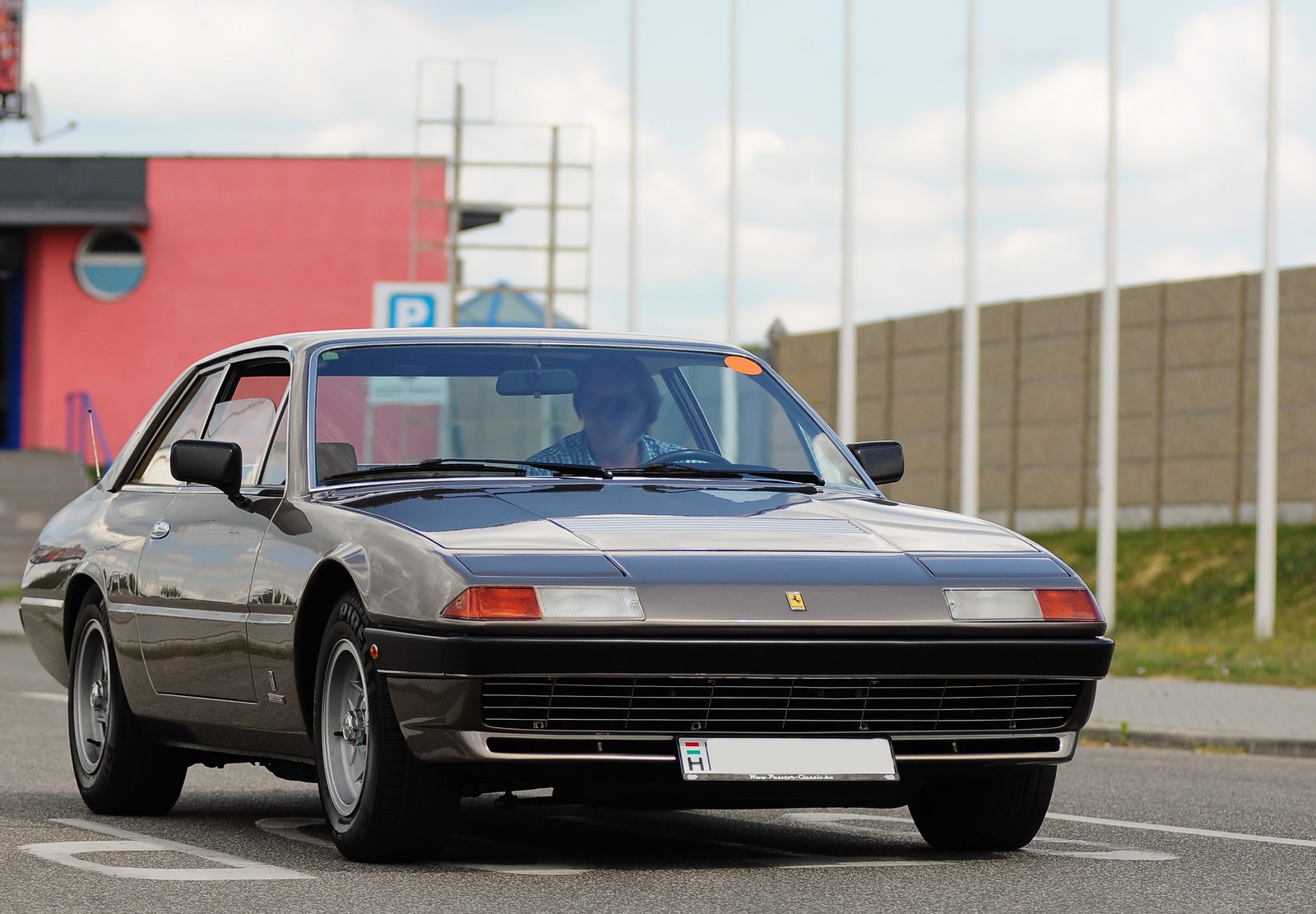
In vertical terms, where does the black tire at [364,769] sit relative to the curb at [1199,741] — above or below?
above

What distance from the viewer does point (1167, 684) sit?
58.5 ft

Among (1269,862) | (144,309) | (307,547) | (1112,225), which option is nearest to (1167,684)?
(1112,225)

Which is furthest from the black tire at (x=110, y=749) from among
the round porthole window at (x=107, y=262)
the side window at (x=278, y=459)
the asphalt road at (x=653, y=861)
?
the round porthole window at (x=107, y=262)

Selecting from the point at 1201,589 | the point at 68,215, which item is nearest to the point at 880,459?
the point at 1201,589

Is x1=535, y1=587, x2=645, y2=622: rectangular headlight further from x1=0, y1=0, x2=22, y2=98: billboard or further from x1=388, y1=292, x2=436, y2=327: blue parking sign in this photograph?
x1=0, y1=0, x2=22, y2=98: billboard

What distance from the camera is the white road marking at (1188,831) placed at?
787 centimetres

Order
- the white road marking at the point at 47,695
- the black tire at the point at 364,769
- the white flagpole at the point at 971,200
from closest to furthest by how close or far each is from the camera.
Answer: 1. the black tire at the point at 364,769
2. the white road marking at the point at 47,695
3. the white flagpole at the point at 971,200

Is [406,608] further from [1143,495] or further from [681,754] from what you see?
[1143,495]

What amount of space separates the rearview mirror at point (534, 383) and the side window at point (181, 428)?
1.44 metres

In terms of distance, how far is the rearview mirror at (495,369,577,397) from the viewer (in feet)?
24.9

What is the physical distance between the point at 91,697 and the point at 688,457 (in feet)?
8.85

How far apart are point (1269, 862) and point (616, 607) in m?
2.42

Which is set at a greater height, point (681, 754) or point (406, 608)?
point (406, 608)

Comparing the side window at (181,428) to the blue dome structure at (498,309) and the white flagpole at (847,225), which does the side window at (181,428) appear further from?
the blue dome structure at (498,309)
